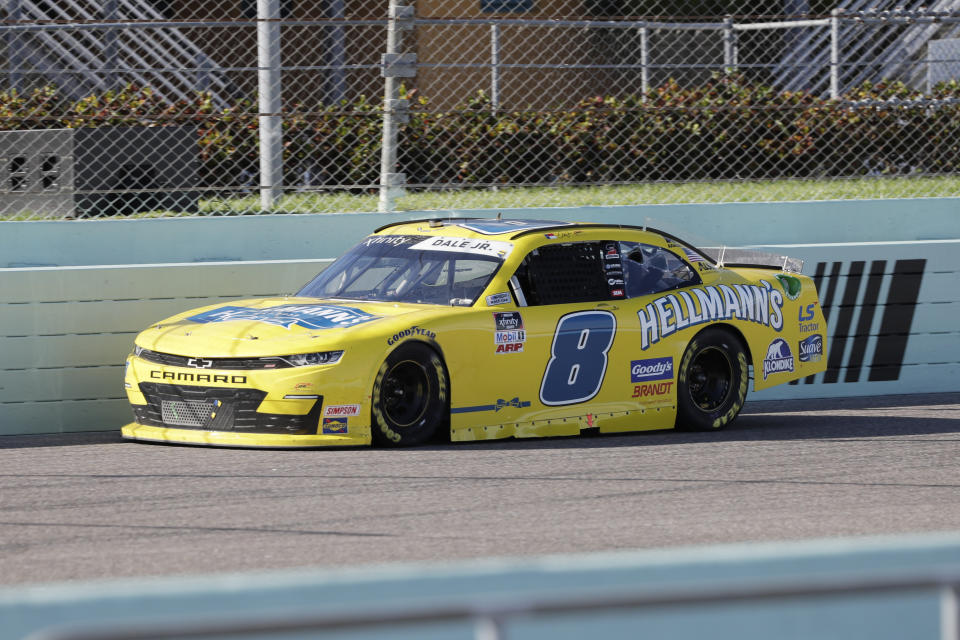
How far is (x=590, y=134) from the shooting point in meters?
11.6

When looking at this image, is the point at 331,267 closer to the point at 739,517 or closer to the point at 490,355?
the point at 490,355

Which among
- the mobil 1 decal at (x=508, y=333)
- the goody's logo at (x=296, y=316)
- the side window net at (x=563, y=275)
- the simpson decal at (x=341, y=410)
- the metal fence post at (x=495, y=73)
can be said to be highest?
the metal fence post at (x=495, y=73)

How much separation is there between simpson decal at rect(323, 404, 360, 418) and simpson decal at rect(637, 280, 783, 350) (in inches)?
78.1

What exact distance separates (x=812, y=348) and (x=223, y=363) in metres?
4.14

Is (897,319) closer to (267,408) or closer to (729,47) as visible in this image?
(729,47)

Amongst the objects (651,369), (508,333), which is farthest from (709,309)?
(508,333)

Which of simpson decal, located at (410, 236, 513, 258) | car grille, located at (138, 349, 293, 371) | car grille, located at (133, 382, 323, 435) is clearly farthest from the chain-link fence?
car grille, located at (133, 382, 323, 435)

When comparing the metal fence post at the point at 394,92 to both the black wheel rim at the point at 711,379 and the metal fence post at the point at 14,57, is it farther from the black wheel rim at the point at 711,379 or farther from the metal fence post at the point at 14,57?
the black wheel rim at the point at 711,379

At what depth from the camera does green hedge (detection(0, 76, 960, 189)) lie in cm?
1095

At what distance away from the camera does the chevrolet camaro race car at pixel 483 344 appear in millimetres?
7641

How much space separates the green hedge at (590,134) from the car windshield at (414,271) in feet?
5.86

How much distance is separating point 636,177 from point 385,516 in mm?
6554

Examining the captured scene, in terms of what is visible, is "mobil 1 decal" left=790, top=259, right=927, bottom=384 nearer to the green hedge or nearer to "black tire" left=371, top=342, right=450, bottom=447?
the green hedge

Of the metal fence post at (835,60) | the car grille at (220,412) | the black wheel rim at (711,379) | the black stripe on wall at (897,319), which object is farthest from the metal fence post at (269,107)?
the metal fence post at (835,60)
